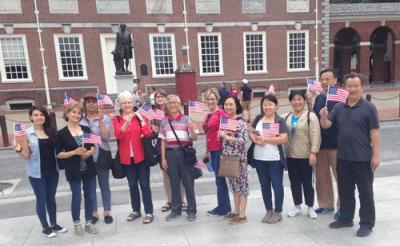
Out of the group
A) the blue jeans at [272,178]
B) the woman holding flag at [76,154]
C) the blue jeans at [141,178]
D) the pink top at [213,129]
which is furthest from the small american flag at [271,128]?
the woman holding flag at [76,154]

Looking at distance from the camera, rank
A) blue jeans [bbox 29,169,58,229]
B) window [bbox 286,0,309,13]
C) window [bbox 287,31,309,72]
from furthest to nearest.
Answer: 1. window [bbox 287,31,309,72]
2. window [bbox 286,0,309,13]
3. blue jeans [bbox 29,169,58,229]

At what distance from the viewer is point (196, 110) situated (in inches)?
180

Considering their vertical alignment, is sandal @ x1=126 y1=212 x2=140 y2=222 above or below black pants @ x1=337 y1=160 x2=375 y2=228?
below

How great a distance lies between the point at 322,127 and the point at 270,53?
20048 millimetres

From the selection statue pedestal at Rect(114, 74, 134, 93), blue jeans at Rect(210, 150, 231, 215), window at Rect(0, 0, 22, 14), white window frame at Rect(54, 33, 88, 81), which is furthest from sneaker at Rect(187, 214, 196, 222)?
window at Rect(0, 0, 22, 14)

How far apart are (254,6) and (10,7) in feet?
50.5

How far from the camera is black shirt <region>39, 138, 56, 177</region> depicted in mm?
4133

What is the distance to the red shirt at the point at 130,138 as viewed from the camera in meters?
4.43

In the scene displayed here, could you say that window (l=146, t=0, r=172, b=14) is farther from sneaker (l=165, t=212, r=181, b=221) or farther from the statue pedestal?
sneaker (l=165, t=212, r=181, b=221)

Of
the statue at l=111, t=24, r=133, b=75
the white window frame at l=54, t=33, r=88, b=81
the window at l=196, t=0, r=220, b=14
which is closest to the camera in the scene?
the statue at l=111, t=24, r=133, b=75

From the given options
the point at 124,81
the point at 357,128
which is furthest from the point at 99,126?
the point at 124,81

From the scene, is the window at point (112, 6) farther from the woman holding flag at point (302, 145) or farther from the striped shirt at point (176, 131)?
the woman holding flag at point (302, 145)

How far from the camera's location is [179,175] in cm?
466

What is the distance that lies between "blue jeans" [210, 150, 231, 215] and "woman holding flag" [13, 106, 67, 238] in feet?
6.93
